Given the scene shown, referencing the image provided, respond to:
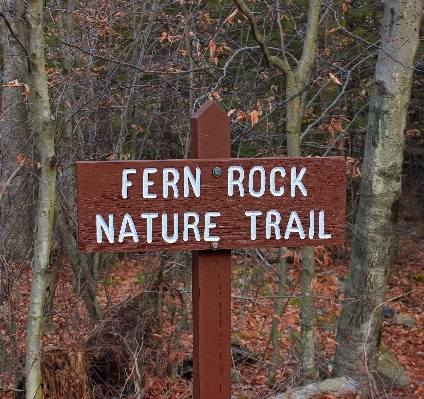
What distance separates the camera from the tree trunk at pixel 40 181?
→ 3307 millimetres

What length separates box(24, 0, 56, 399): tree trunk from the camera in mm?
3307

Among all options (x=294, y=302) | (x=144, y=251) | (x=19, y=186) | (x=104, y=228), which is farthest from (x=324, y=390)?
(x=294, y=302)

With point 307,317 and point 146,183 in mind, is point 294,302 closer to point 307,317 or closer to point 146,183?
point 307,317

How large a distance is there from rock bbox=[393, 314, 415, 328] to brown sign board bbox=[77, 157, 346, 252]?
7.97 metres

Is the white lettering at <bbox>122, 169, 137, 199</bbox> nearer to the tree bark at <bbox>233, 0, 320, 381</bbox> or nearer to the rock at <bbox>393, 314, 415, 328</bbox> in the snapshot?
the tree bark at <bbox>233, 0, 320, 381</bbox>

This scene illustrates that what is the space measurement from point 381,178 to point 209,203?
10.2 feet

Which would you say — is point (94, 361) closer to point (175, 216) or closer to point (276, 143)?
point (175, 216)

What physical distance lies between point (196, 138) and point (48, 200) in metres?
1.46

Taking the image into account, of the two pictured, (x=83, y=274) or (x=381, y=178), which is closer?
(x=381, y=178)

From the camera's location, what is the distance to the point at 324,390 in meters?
4.32

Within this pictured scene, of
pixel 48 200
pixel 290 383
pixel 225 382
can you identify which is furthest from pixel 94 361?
pixel 225 382

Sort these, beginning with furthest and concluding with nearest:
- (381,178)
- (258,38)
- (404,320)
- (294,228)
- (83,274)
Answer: (404,320) < (83,274) < (381,178) < (258,38) < (294,228)

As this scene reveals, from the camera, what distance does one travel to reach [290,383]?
506 centimetres

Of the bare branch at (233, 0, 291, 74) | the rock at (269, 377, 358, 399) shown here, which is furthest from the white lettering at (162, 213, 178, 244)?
the bare branch at (233, 0, 291, 74)
